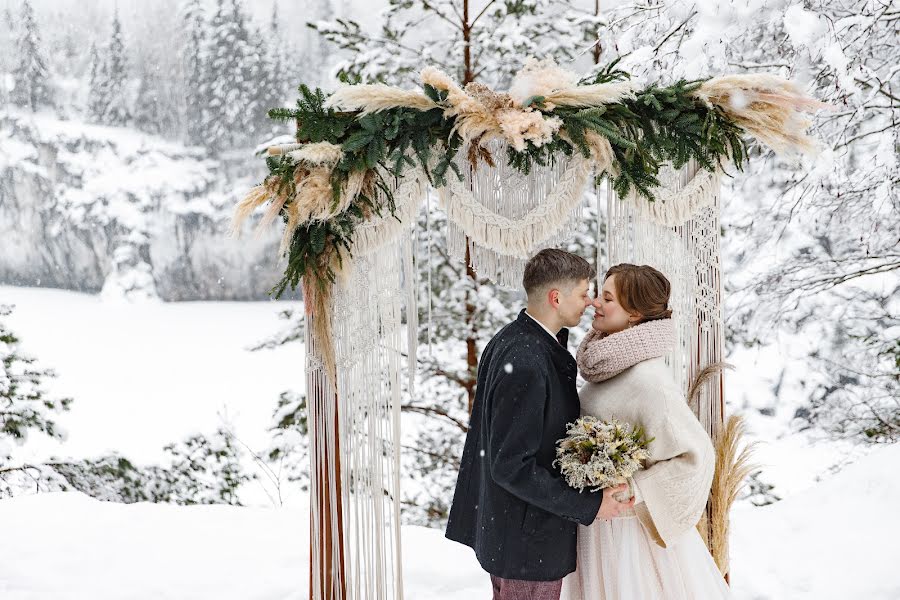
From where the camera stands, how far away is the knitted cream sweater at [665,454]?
7.32 feet

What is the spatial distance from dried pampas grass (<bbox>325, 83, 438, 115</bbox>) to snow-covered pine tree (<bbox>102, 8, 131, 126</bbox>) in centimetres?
941

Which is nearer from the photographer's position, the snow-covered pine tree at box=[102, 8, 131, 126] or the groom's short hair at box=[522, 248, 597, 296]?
the groom's short hair at box=[522, 248, 597, 296]

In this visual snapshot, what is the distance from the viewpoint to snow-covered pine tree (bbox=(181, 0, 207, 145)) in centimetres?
1034

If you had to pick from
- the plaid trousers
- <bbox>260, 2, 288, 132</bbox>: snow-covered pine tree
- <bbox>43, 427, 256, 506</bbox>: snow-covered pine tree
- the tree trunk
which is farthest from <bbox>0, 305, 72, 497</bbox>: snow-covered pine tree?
<bbox>260, 2, 288, 132</bbox>: snow-covered pine tree

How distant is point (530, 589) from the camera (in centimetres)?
226

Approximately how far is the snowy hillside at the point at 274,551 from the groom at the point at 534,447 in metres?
1.71

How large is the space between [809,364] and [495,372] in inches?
230

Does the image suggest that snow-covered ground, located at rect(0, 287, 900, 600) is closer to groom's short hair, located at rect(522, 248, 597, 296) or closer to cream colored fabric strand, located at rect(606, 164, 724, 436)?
cream colored fabric strand, located at rect(606, 164, 724, 436)

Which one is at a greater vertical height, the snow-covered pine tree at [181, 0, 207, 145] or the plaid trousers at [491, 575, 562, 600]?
the snow-covered pine tree at [181, 0, 207, 145]

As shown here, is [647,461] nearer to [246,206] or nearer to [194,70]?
[246,206]

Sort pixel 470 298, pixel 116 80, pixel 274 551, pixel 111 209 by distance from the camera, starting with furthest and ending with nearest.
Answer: pixel 116 80 → pixel 111 209 → pixel 470 298 → pixel 274 551

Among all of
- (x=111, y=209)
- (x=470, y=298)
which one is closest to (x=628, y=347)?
(x=470, y=298)

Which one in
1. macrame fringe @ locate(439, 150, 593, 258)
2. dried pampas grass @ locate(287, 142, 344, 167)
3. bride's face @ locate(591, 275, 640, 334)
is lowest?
bride's face @ locate(591, 275, 640, 334)

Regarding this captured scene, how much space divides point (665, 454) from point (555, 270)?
65 centimetres
